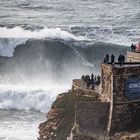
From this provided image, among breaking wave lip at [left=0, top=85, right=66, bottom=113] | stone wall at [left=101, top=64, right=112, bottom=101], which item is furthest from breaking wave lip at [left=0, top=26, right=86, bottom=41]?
stone wall at [left=101, top=64, right=112, bottom=101]

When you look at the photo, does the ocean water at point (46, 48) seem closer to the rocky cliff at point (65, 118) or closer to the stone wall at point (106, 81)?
the rocky cliff at point (65, 118)

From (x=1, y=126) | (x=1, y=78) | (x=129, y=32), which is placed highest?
(x=129, y=32)

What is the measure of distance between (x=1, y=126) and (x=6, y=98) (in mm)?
10171

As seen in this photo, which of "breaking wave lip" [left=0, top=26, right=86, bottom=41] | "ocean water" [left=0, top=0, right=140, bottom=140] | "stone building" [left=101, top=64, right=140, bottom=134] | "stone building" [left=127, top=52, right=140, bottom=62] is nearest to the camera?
"stone building" [left=101, top=64, right=140, bottom=134]

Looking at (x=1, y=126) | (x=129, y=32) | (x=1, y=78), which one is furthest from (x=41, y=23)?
(x=1, y=126)

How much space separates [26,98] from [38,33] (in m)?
22.4

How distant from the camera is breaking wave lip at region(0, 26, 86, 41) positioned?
66.6 metres

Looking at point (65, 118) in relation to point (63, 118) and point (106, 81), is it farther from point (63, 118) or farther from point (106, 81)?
point (106, 81)

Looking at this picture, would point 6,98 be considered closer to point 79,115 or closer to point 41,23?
point 79,115

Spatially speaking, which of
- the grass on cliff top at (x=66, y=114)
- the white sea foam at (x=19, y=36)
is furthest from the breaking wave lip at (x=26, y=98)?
the grass on cliff top at (x=66, y=114)

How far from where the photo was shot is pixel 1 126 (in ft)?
125

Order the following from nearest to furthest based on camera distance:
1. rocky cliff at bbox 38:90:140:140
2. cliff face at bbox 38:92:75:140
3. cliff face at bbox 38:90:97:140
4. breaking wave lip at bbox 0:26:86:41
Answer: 1. rocky cliff at bbox 38:90:140:140
2. cliff face at bbox 38:90:97:140
3. cliff face at bbox 38:92:75:140
4. breaking wave lip at bbox 0:26:86:41

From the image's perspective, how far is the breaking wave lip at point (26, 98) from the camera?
4551 cm

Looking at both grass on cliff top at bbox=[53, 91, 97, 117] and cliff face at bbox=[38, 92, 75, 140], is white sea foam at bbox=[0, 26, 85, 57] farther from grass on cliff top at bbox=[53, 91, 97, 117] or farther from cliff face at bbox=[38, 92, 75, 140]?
cliff face at bbox=[38, 92, 75, 140]
